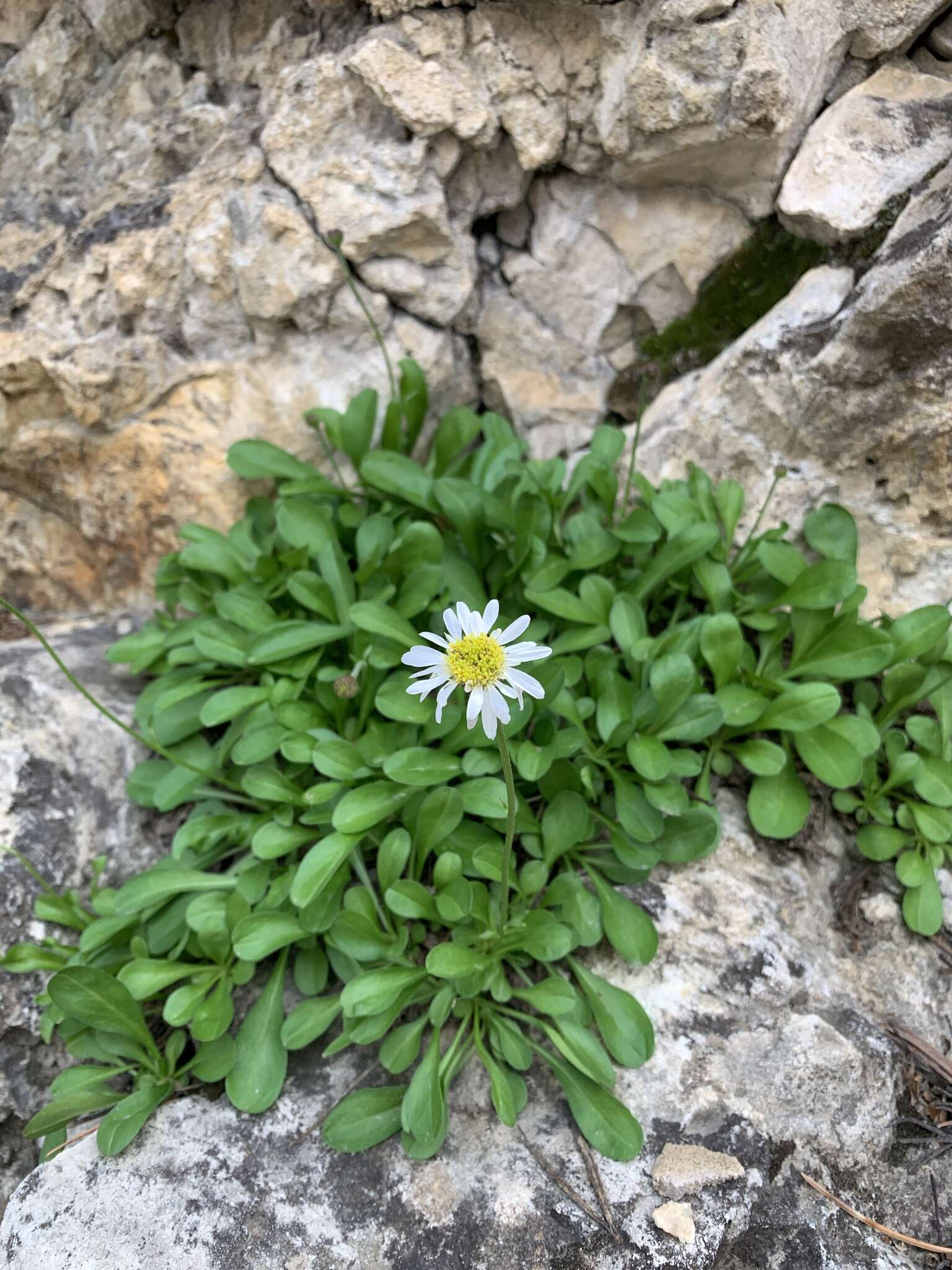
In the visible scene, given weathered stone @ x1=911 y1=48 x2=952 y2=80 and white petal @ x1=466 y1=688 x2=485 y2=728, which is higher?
weathered stone @ x1=911 y1=48 x2=952 y2=80

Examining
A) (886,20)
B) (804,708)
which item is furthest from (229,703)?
(886,20)

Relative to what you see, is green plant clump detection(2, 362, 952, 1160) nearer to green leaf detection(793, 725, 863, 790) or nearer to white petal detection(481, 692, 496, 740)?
green leaf detection(793, 725, 863, 790)

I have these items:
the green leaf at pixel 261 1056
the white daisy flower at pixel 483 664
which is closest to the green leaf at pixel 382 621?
the white daisy flower at pixel 483 664

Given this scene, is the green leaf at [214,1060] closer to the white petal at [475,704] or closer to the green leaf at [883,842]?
the white petal at [475,704]

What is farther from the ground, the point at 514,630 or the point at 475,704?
the point at 514,630

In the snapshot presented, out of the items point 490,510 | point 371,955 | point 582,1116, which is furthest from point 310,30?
point 582,1116

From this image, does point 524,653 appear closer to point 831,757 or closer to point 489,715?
point 489,715

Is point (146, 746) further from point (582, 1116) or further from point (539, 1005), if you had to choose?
point (582, 1116)

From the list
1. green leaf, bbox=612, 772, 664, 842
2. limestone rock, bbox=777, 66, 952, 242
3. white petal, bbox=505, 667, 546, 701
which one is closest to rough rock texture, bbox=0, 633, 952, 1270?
green leaf, bbox=612, 772, 664, 842
